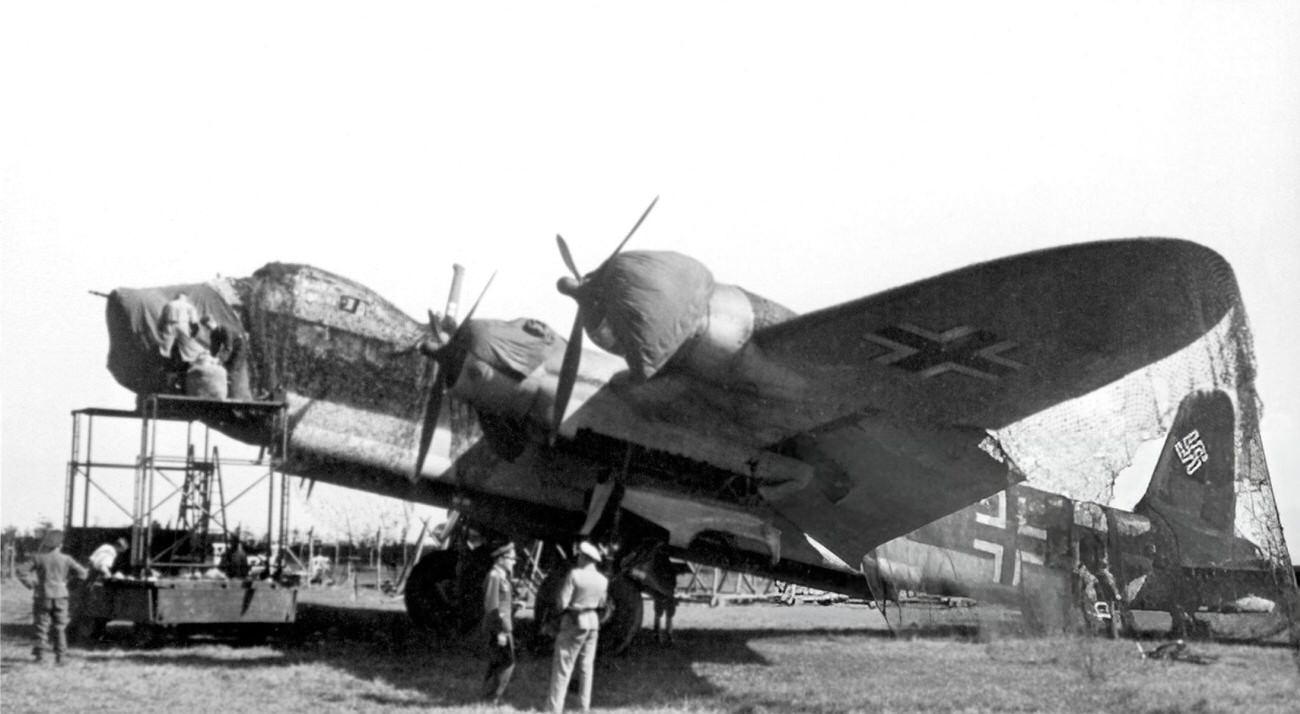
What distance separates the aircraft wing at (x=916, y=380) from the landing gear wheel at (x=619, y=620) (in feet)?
5.70

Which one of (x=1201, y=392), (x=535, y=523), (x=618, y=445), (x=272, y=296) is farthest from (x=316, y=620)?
(x=1201, y=392)

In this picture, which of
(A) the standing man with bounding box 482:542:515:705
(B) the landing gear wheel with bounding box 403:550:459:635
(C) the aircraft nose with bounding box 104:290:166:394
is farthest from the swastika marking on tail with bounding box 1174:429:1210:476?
(C) the aircraft nose with bounding box 104:290:166:394

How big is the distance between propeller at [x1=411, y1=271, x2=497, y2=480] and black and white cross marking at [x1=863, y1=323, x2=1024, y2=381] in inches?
145

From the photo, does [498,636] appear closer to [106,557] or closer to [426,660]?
[426,660]

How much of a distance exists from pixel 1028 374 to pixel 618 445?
3.60 metres

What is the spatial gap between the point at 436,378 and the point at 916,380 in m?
4.51

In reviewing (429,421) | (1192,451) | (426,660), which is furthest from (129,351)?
(1192,451)

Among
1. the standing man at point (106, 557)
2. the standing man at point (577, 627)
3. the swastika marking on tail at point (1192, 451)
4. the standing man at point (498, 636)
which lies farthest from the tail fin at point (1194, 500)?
the standing man at point (106, 557)

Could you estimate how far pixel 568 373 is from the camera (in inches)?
321

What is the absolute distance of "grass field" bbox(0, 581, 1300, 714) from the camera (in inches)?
291

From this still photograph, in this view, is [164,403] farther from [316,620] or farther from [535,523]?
[316,620]

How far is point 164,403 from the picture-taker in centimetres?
986

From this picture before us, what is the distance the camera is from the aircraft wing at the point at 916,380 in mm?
6375

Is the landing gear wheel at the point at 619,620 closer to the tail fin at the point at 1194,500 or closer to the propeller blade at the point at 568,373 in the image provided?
the propeller blade at the point at 568,373
